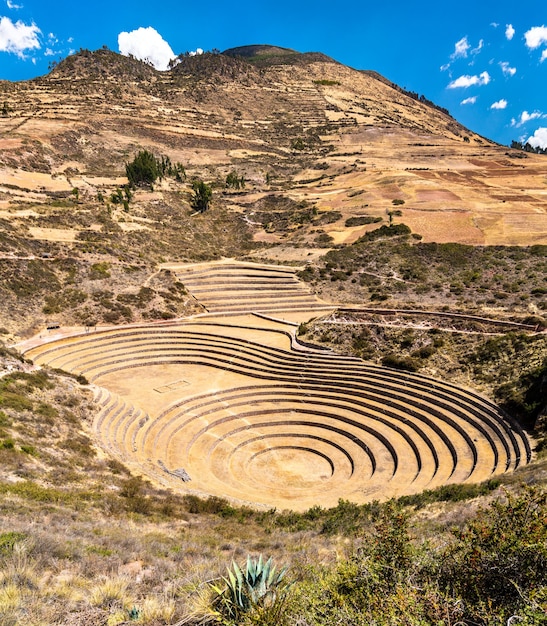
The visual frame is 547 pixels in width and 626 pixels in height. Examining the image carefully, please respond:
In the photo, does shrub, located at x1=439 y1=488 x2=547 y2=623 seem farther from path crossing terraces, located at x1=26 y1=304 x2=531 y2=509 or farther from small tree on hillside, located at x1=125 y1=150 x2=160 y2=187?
small tree on hillside, located at x1=125 y1=150 x2=160 y2=187

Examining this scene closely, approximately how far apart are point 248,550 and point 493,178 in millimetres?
89365

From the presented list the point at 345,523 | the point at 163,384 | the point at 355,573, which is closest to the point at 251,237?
the point at 163,384

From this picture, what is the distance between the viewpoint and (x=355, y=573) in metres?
6.12

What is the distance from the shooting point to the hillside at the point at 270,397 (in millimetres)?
6125

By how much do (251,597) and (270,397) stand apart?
18850mm

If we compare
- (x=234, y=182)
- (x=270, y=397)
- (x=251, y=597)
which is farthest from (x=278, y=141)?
(x=251, y=597)

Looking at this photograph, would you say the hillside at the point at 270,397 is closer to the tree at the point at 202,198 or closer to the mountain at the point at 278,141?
the mountain at the point at 278,141

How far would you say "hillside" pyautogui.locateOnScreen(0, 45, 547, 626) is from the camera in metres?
6.12

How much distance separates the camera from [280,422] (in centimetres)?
Answer: 2227

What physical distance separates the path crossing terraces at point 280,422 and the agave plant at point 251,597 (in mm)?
10302

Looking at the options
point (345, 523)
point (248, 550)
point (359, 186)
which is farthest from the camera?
point (359, 186)

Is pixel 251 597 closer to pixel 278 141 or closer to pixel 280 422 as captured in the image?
pixel 280 422

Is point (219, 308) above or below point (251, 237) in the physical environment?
below

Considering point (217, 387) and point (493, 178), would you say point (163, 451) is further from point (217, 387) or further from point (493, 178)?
point (493, 178)
